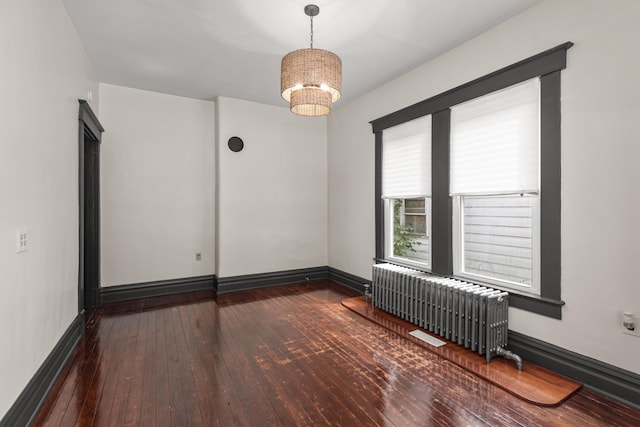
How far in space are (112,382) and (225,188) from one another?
3.00 meters

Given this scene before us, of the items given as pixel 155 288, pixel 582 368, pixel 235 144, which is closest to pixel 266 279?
pixel 155 288

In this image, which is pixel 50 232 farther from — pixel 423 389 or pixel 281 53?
pixel 423 389

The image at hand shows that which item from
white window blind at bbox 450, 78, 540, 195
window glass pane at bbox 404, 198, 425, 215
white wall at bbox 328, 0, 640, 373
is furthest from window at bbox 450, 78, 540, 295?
window glass pane at bbox 404, 198, 425, 215

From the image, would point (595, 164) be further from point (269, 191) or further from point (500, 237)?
point (269, 191)

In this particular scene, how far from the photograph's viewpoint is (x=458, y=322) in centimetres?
294

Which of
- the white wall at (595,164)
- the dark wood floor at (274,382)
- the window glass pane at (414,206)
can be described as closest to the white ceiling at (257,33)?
the white wall at (595,164)

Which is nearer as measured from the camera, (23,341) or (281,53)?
(23,341)

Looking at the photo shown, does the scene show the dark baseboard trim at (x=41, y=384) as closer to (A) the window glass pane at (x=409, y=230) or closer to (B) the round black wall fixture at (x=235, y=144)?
(B) the round black wall fixture at (x=235, y=144)

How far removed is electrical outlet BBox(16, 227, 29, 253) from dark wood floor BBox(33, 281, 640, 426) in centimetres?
111

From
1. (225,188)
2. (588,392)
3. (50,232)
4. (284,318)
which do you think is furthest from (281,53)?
(588,392)

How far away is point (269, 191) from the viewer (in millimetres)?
5262

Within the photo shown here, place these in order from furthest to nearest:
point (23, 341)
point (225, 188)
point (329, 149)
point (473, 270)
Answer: point (329, 149) < point (225, 188) < point (473, 270) < point (23, 341)

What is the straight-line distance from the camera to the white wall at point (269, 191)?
16.1 feet

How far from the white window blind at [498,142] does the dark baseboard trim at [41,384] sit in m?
3.83
